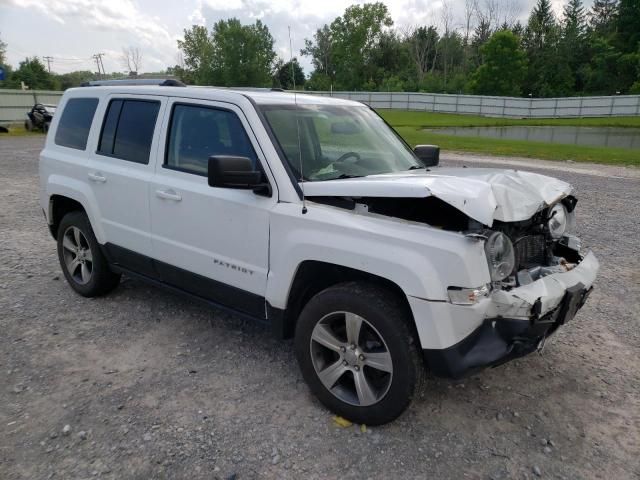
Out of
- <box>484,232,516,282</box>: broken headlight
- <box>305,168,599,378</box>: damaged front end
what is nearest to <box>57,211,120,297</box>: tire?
<box>305,168,599,378</box>: damaged front end

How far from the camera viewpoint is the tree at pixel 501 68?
185ft

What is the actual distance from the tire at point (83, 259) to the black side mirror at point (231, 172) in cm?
222

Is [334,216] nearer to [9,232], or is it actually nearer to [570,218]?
[570,218]

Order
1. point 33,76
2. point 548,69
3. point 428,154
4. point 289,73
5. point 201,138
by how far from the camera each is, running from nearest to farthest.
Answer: point 201,138, point 289,73, point 428,154, point 548,69, point 33,76

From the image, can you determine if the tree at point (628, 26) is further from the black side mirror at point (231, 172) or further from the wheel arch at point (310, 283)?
the black side mirror at point (231, 172)

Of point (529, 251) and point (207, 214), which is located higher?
point (207, 214)

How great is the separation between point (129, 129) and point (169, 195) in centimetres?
90

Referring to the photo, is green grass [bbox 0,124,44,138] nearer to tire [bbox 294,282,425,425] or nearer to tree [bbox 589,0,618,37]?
tire [bbox 294,282,425,425]

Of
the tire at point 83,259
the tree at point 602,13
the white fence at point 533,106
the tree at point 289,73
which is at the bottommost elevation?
the tire at point 83,259

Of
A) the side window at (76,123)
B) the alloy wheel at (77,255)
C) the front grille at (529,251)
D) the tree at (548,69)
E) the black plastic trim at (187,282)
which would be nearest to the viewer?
the front grille at (529,251)

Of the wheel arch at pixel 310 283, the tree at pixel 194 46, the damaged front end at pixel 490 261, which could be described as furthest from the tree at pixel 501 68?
the wheel arch at pixel 310 283

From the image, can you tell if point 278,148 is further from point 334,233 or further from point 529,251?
point 529,251

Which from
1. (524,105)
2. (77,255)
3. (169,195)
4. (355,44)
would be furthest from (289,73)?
(355,44)

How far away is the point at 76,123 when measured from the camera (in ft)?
16.0
